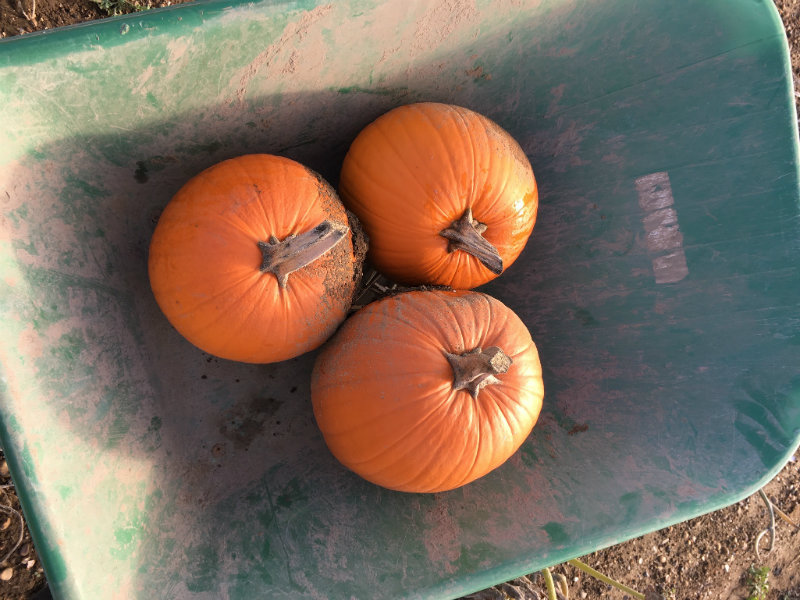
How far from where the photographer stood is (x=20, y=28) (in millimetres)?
1552

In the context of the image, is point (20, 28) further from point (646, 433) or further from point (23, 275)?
point (646, 433)

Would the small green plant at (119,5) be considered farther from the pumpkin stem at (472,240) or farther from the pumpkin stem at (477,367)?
the pumpkin stem at (477,367)

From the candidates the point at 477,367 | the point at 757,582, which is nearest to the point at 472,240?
the point at 477,367

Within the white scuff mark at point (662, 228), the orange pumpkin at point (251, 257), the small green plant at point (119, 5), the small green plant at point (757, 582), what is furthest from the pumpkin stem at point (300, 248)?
the small green plant at point (757, 582)

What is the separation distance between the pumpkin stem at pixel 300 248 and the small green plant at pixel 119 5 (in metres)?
1.18

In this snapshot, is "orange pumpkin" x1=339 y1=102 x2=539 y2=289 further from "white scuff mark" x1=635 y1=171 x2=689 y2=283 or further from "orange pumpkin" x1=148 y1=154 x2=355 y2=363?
"white scuff mark" x1=635 y1=171 x2=689 y2=283

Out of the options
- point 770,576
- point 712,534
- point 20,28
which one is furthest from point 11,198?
point 770,576

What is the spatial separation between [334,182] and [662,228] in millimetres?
821

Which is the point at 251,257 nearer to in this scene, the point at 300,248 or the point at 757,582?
the point at 300,248

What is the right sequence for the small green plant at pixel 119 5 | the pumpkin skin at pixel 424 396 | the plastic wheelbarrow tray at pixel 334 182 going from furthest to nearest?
the small green plant at pixel 119 5
the pumpkin skin at pixel 424 396
the plastic wheelbarrow tray at pixel 334 182

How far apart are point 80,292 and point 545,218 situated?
1.08 meters

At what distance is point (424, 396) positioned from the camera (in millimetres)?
1021

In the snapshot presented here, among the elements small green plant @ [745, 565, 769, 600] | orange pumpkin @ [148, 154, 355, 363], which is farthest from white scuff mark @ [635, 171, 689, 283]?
small green plant @ [745, 565, 769, 600]

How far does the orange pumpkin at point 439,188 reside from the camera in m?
1.09
